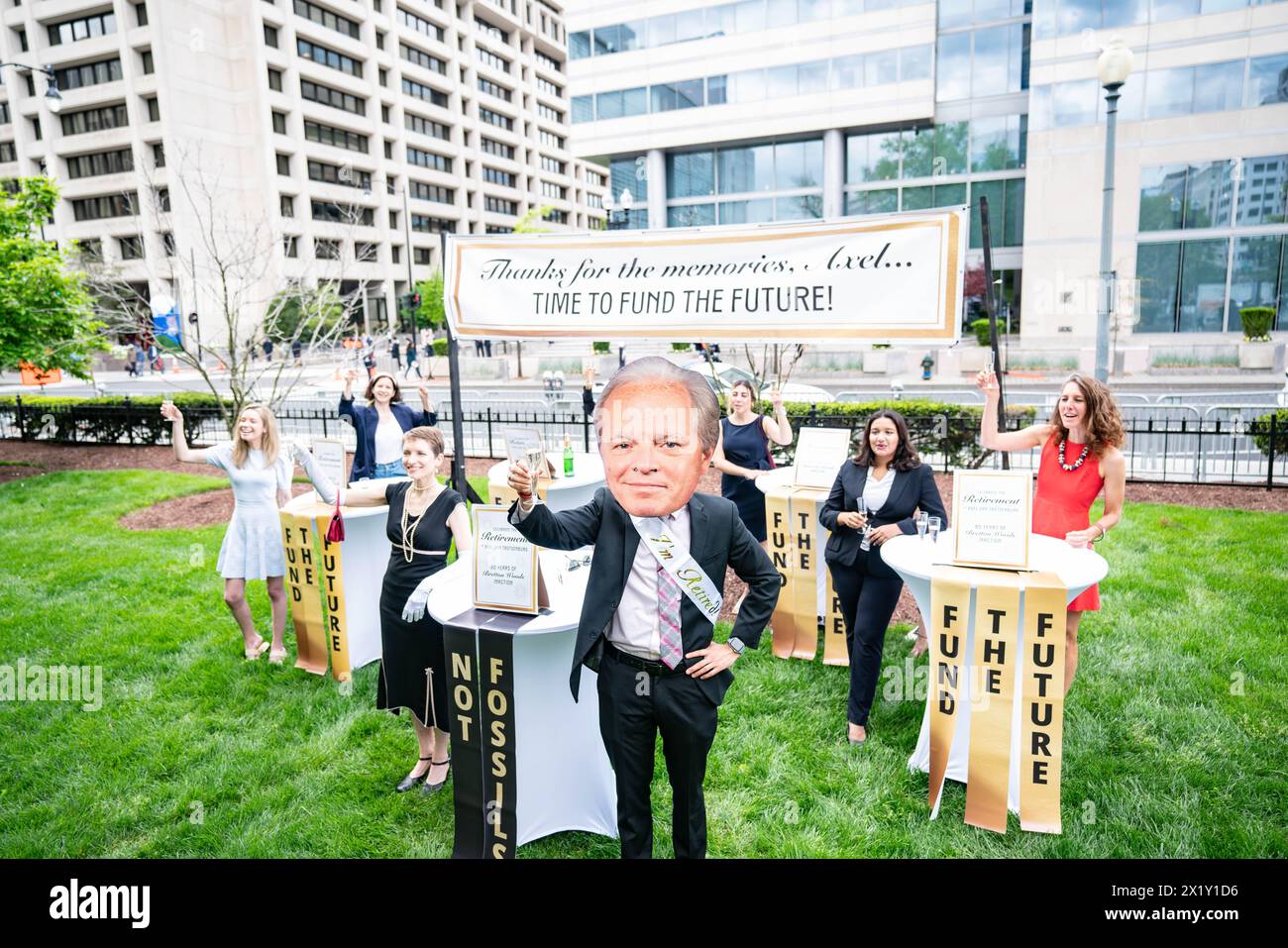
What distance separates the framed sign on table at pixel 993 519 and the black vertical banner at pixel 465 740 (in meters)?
2.52

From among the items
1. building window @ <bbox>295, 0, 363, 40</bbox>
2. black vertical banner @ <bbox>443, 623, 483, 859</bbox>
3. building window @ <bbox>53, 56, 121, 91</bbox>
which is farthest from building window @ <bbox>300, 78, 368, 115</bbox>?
black vertical banner @ <bbox>443, 623, 483, 859</bbox>

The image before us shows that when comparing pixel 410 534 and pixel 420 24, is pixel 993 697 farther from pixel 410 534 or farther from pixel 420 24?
pixel 420 24

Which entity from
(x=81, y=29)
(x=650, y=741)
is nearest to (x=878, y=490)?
(x=650, y=741)

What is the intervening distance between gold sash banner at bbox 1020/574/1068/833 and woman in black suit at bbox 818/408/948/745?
0.88m

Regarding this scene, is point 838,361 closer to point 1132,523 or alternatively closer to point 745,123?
point 745,123

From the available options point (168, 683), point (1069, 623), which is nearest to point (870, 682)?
point (1069, 623)

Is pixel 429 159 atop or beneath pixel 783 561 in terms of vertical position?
atop

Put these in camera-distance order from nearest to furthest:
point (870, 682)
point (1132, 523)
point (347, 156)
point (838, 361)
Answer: point (870, 682) < point (1132, 523) < point (838, 361) < point (347, 156)

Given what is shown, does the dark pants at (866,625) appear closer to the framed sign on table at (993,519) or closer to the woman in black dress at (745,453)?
the framed sign on table at (993,519)

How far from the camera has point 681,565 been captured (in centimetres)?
296

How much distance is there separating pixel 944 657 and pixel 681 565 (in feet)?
5.96

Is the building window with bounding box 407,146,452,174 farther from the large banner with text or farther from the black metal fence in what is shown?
the large banner with text
